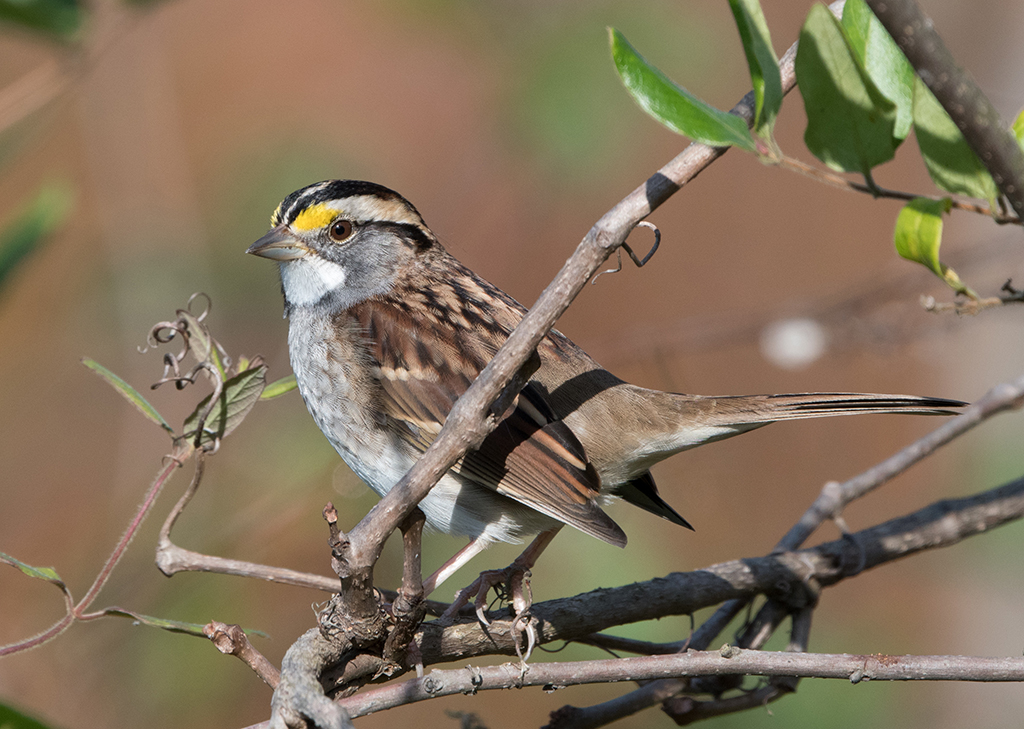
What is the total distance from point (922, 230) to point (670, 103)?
0.38 meters

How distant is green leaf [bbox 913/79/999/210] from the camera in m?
1.11

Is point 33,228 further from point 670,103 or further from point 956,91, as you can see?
point 956,91

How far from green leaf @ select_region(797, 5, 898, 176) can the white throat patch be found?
1837 millimetres

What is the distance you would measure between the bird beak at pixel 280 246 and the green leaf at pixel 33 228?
0.71 metres

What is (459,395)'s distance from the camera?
96.2 inches

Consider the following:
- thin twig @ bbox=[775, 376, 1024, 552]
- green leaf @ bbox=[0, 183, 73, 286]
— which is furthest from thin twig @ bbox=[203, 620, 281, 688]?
thin twig @ bbox=[775, 376, 1024, 552]

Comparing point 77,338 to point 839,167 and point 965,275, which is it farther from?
point 839,167

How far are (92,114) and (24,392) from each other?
3.91 m

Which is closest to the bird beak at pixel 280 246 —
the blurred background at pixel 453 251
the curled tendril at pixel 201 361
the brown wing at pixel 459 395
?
the brown wing at pixel 459 395

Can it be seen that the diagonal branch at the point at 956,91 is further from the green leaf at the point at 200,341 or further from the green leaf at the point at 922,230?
the green leaf at the point at 200,341

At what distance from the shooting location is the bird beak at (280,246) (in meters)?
2.70

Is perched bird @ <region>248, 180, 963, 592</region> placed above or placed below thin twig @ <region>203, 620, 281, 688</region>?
above

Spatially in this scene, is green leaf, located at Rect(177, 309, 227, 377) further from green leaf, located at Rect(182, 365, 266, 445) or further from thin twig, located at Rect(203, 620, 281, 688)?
thin twig, located at Rect(203, 620, 281, 688)

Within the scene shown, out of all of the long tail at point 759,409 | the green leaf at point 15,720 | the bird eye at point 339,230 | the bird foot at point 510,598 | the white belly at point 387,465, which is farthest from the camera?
the bird eye at point 339,230
